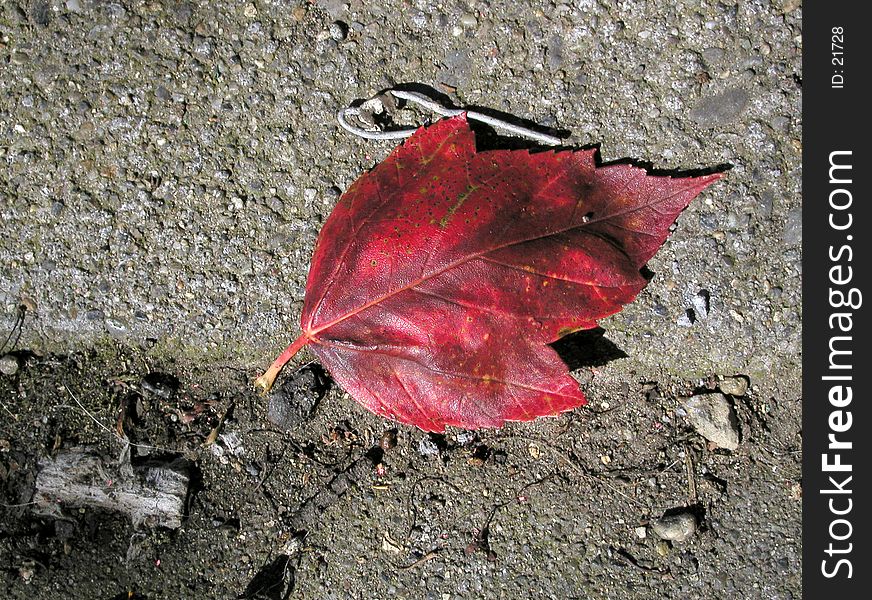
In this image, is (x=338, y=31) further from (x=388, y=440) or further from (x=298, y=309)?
(x=388, y=440)

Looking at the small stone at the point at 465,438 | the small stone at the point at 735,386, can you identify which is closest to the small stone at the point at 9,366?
the small stone at the point at 465,438

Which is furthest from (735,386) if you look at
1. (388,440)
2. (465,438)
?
(388,440)

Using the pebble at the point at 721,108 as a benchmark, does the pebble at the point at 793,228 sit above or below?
below

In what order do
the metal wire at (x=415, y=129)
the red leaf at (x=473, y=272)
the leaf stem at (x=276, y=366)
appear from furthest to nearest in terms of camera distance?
the metal wire at (x=415, y=129)
the leaf stem at (x=276, y=366)
the red leaf at (x=473, y=272)

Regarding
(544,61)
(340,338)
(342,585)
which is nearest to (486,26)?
(544,61)

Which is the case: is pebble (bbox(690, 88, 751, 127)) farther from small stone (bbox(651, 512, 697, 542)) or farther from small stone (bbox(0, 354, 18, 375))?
small stone (bbox(0, 354, 18, 375))

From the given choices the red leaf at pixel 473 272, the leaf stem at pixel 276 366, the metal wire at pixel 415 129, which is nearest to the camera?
the red leaf at pixel 473 272

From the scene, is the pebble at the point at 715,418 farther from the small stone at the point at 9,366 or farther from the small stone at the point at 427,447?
the small stone at the point at 9,366
